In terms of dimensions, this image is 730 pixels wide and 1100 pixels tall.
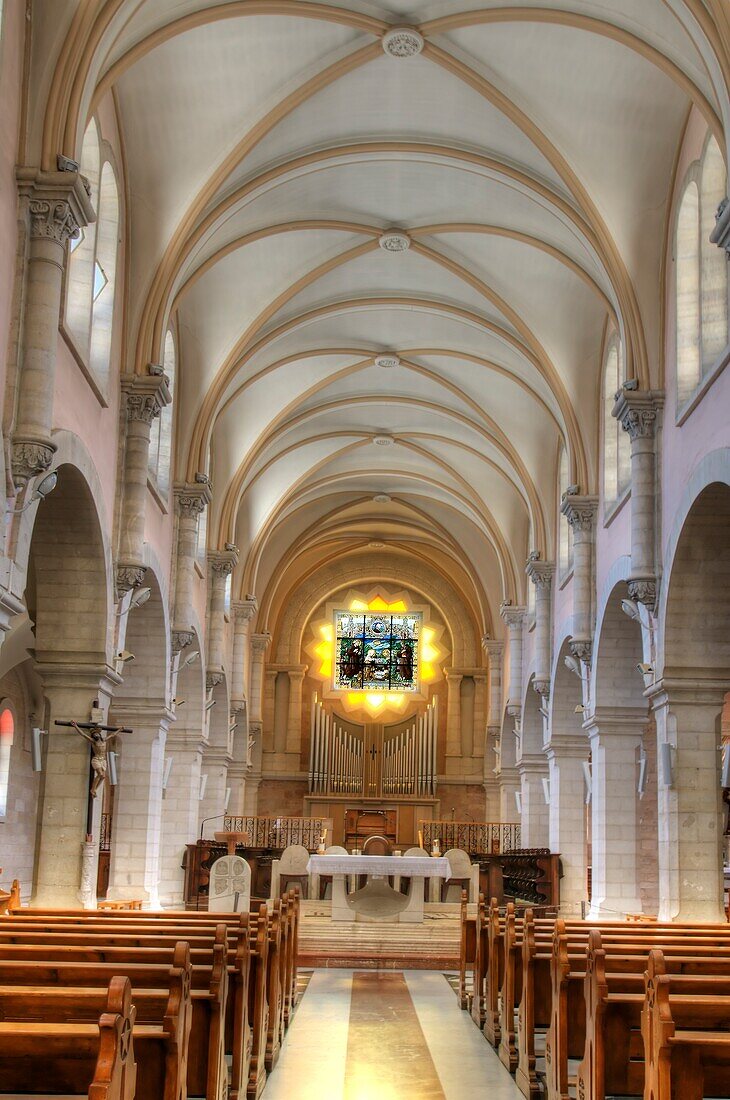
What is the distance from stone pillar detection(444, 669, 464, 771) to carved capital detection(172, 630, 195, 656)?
19.9m

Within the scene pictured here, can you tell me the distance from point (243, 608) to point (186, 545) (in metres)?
10.3

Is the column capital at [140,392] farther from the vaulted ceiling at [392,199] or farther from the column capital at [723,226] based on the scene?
the column capital at [723,226]

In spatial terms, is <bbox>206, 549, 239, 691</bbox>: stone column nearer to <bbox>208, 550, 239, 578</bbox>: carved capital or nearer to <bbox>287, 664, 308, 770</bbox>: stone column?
<bbox>208, 550, 239, 578</bbox>: carved capital

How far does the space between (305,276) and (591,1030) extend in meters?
17.1

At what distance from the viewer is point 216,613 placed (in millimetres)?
26906

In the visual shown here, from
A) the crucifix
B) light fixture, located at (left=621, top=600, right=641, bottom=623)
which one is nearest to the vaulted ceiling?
light fixture, located at (left=621, top=600, right=641, bottom=623)

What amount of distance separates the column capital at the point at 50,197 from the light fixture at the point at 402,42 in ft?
18.2

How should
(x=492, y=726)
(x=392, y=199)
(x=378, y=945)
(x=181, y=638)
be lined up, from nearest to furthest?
(x=378, y=945), (x=392, y=199), (x=181, y=638), (x=492, y=726)

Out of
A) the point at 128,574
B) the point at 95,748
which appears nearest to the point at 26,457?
the point at 95,748

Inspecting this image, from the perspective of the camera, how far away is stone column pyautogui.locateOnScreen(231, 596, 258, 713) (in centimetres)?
3247

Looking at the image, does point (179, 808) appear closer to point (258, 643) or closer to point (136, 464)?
point (136, 464)

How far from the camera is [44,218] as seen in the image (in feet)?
41.6

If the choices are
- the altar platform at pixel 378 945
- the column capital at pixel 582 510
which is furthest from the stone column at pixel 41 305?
the column capital at pixel 582 510

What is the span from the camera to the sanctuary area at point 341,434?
9109mm
